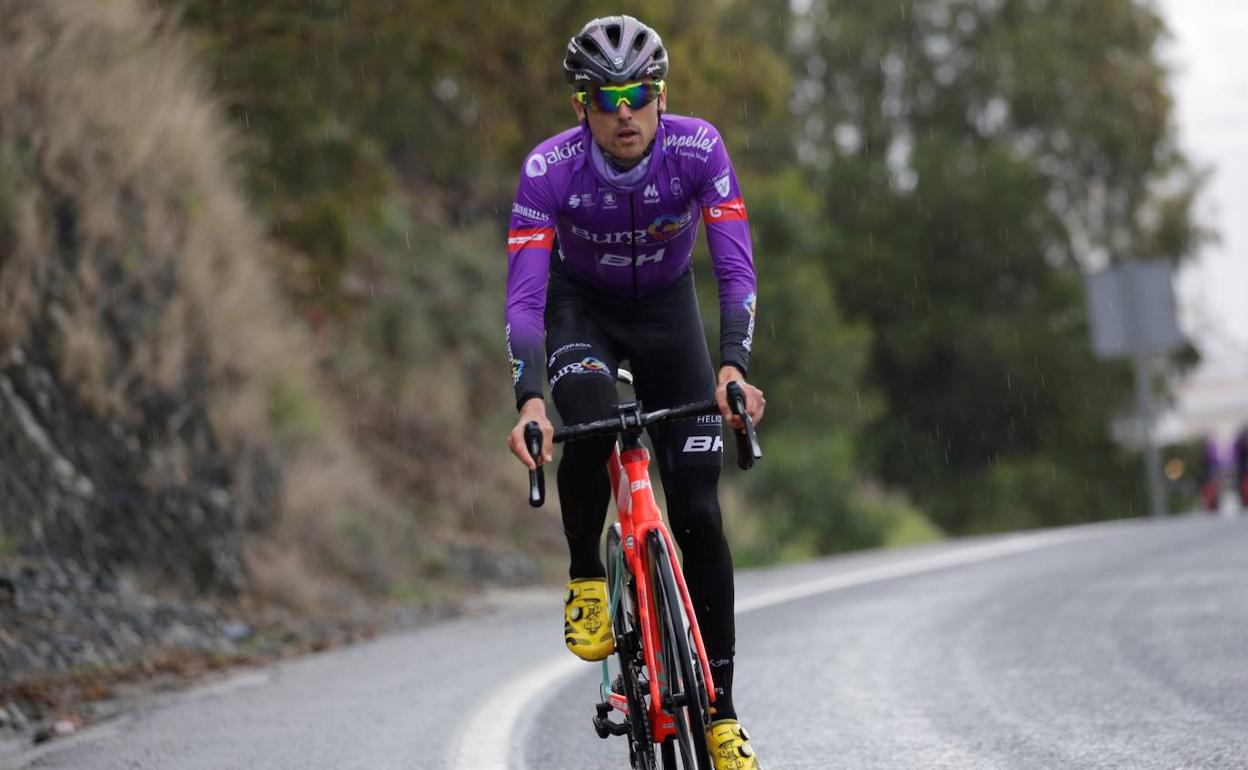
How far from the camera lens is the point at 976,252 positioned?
40188mm

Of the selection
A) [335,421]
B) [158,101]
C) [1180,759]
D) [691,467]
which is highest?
[158,101]

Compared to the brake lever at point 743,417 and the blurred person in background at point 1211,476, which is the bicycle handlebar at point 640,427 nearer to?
the brake lever at point 743,417

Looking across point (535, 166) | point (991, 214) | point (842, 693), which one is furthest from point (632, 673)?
point (991, 214)

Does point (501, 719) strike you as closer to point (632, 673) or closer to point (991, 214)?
point (632, 673)

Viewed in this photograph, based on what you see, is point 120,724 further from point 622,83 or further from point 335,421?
point 335,421

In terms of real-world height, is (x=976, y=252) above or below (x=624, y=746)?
above

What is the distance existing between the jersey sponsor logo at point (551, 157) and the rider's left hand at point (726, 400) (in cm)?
89

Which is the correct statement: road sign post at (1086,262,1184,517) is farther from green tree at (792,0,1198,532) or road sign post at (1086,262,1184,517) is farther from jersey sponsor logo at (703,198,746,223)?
jersey sponsor logo at (703,198,746,223)

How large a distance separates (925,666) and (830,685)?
0.65 m

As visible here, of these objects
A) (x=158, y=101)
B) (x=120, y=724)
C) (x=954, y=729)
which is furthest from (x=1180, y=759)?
(x=158, y=101)

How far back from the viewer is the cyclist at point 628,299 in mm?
4730

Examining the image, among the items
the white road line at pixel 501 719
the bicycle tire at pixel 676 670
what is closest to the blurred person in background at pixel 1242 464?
the white road line at pixel 501 719

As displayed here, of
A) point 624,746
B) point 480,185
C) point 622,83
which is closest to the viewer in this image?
point 622,83

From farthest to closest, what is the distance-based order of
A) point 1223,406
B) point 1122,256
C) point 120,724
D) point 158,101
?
point 1223,406, point 1122,256, point 158,101, point 120,724
